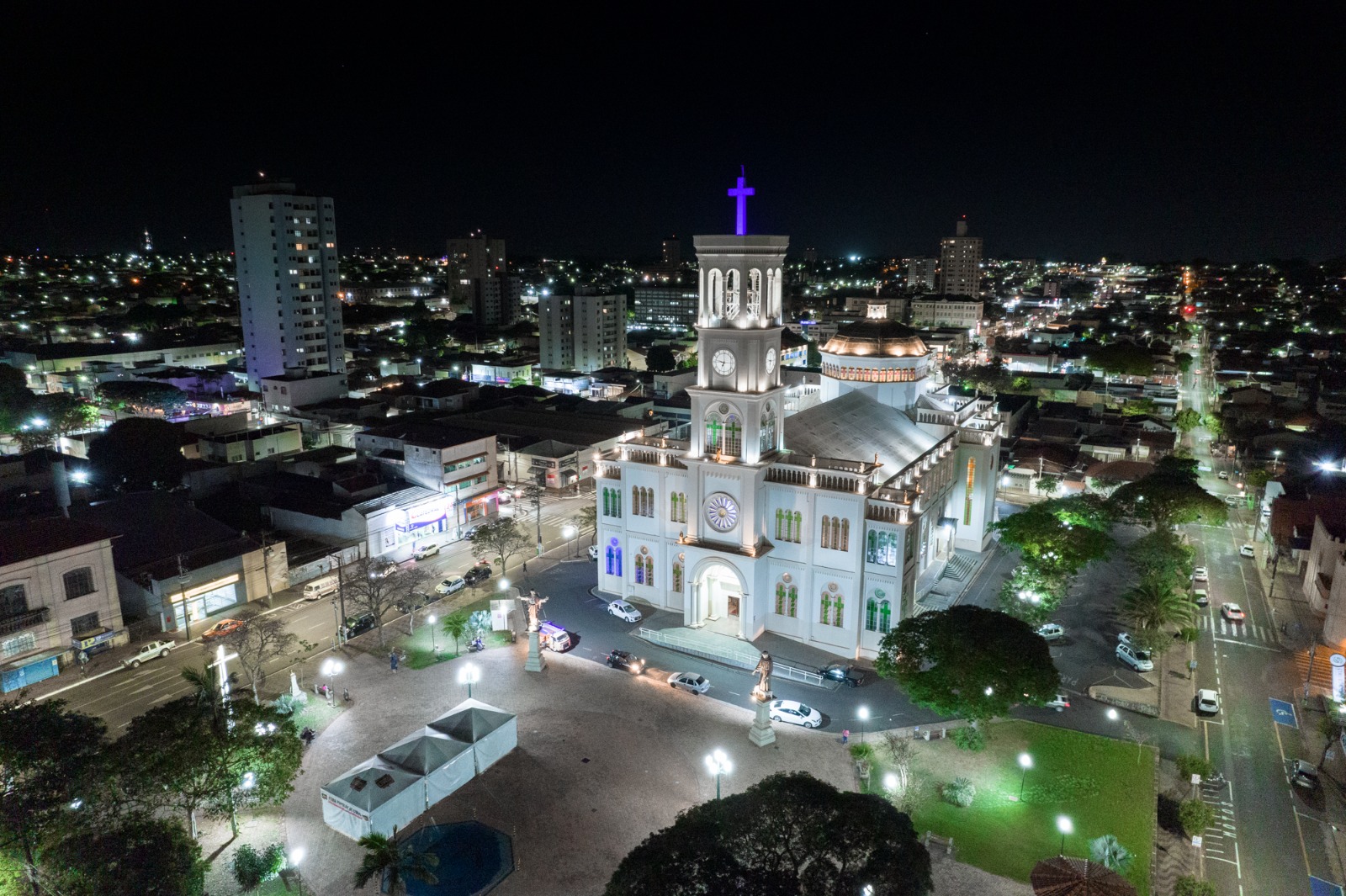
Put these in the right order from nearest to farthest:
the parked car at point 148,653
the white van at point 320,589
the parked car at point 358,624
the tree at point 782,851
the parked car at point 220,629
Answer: the tree at point 782,851, the parked car at point 148,653, the parked car at point 220,629, the parked car at point 358,624, the white van at point 320,589

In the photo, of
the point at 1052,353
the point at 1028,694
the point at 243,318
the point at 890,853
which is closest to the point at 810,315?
the point at 1052,353

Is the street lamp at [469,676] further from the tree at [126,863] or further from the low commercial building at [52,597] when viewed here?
the low commercial building at [52,597]

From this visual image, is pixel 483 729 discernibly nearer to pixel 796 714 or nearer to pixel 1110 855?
pixel 796 714

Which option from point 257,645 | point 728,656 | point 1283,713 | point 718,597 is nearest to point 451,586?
point 257,645

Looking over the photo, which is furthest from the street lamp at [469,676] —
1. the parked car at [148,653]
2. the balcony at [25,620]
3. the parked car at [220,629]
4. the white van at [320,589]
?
the balcony at [25,620]

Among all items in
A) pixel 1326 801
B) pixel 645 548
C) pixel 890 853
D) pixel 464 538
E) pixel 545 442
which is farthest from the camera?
pixel 545 442

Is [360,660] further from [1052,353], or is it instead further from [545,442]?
[1052,353]

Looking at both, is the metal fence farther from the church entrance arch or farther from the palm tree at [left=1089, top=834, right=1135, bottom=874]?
the palm tree at [left=1089, top=834, right=1135, bottom=874]
